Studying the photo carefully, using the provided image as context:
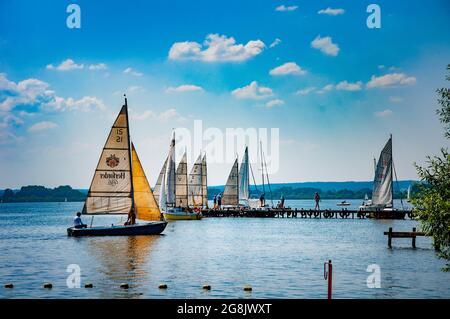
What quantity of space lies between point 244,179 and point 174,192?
28352mm

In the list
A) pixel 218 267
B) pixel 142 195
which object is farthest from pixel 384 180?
pixel 218 267

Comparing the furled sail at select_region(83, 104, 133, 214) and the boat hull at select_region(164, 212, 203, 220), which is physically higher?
the furled sail at select_region(83, 104, 133, 214)

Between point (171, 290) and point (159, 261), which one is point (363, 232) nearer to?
point (159, 261)

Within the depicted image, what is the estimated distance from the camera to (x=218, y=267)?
42.6 meters

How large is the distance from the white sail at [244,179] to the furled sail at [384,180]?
25.9m

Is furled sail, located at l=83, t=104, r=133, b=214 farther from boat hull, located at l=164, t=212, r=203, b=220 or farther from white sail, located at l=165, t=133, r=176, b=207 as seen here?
boat hull, located at l=164, t=212, r=203, b=220

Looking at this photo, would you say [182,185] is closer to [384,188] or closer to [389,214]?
[384,188]

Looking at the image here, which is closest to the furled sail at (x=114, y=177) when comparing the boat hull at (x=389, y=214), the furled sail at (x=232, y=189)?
the furled sail at (x=232, y=189)

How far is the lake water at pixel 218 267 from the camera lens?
3234 cm

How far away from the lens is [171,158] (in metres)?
91.2

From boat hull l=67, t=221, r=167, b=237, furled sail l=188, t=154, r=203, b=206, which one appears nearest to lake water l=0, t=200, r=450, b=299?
boat hull l=67, t=221, r=167, b=237

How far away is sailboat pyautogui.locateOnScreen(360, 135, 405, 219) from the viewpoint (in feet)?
337
